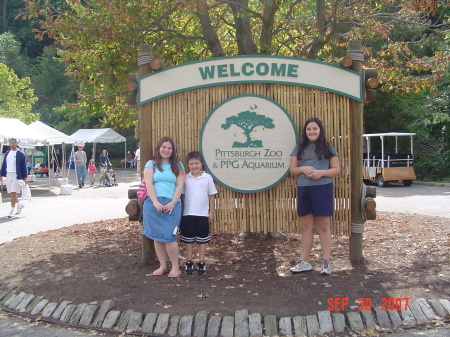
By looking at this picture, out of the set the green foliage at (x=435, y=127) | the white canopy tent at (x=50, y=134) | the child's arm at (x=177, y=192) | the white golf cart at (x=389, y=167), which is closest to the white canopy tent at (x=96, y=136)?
the white canopy tent at (x=50, y=134)

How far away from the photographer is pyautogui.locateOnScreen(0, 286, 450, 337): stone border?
4180 mm

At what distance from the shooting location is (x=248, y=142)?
5945 millimetres

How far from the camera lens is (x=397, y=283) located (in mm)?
5059

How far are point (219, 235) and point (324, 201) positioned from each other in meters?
3.11

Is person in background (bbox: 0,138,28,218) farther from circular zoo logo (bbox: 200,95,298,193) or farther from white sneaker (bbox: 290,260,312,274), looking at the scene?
white sneaker (bbox: 290,260,312,274)

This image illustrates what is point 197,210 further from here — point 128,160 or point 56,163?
point 128,160

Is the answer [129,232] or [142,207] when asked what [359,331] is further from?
[129,232]

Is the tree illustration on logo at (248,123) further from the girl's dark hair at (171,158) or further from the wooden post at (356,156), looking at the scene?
the wooden post at (356,156)

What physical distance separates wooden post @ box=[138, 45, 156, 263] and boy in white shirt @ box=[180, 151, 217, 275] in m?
0.66

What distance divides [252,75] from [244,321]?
9.94 feet

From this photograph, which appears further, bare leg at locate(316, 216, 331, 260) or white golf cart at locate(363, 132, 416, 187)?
white golf cart at locate(363, 132, 416, 187)

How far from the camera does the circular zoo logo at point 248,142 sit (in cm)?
589
